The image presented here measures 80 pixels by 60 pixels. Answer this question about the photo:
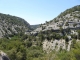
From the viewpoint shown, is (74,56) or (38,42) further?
(38,42)

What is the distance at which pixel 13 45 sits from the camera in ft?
188

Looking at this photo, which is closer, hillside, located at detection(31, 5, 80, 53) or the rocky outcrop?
the rocky outcrop

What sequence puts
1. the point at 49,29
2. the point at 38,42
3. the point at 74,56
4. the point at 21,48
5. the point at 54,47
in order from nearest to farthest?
the point at 74,56 → the point at 21,48 → the point at 54,47 → the point at 38,42 → the point at 49,29

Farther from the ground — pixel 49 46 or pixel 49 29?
pixel 49 29

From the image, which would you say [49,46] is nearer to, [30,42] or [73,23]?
[30,42]

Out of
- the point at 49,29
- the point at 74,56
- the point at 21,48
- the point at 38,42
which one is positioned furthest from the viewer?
the point at 49,29

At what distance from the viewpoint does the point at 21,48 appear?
56.6 m

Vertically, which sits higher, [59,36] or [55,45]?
[59,36]

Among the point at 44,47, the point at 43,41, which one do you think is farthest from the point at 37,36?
the point at 44,47

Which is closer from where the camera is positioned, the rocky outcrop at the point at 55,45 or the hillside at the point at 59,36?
the rocky outcrop at the point at 55,45

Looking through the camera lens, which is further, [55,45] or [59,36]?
[59,36]

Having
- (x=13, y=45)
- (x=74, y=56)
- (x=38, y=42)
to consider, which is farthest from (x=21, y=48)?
(x=38, y=42)

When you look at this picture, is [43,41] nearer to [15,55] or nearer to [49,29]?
[49,29]

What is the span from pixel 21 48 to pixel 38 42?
222 feet
